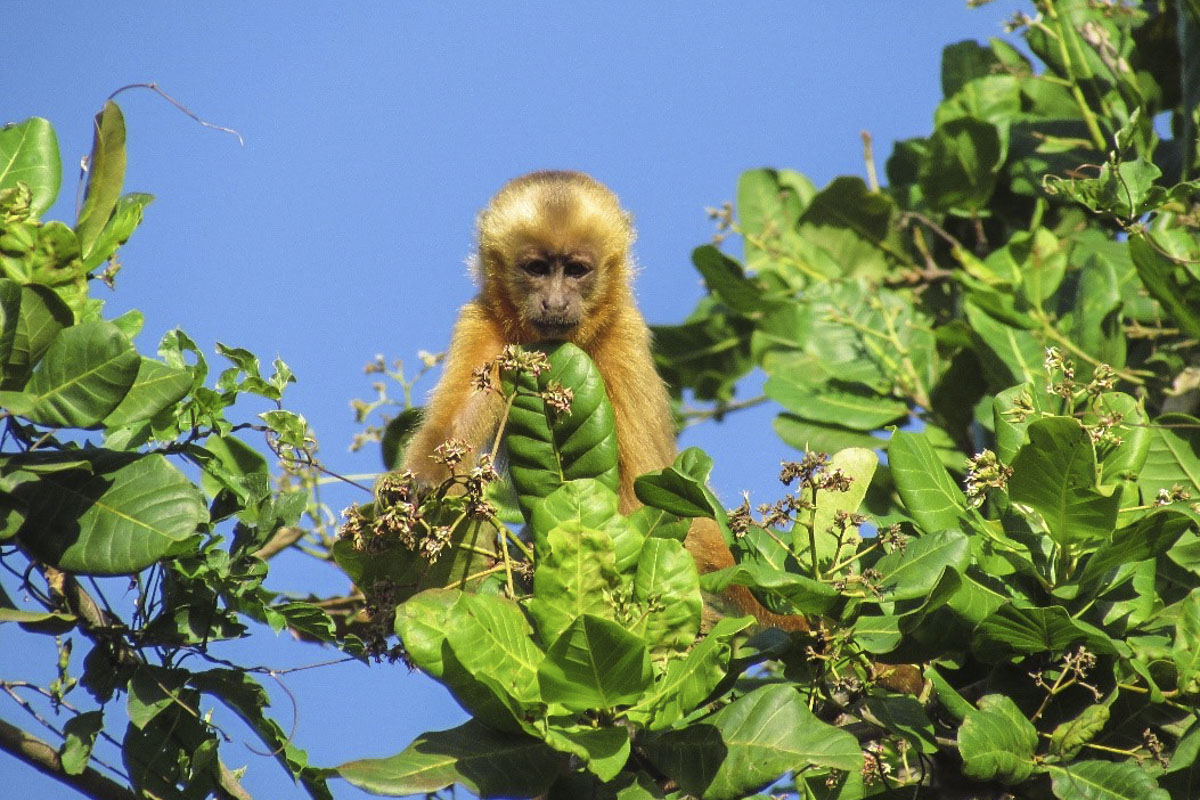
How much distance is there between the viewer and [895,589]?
289 centimetres

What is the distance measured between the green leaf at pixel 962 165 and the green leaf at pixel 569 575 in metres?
3.81

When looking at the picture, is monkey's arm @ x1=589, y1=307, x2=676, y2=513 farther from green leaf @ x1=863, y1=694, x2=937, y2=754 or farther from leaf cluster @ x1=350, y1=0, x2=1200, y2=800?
green leaf @ x1=863, y1=694, x2=937, y2=754

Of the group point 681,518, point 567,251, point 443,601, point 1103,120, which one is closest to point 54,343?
point 443,601

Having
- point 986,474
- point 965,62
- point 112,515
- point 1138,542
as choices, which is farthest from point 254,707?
point 965,62

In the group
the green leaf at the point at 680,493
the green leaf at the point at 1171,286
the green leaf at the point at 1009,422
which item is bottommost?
the green leaf at the point at 680,493

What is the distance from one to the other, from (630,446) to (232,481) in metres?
2.58

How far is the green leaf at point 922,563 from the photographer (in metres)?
2.86

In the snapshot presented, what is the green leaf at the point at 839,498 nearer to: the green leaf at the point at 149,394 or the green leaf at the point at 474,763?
the green leaf at the point at 474,763

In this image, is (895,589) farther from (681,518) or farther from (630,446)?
(630,446)

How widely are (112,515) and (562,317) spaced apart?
3.44 m

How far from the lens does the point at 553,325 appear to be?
6.18 meters

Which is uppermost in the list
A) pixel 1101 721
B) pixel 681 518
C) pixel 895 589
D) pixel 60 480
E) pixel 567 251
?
pixel 567 251

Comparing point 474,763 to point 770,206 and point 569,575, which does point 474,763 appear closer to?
point 569,575

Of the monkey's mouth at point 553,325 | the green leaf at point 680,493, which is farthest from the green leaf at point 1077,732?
the monkey's mouth at point 553,325
